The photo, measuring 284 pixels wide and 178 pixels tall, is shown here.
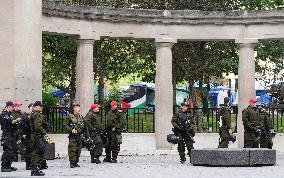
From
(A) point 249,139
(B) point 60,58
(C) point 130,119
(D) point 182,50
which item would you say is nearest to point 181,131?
(A) point 249,139

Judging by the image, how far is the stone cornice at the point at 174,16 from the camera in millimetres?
30428

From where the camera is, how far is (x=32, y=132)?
20.5 meters

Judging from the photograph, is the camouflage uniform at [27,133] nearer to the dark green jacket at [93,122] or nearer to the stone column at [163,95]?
the dark green jacket at [93,122]

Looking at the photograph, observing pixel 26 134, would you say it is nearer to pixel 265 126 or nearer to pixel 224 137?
pixel 224 137

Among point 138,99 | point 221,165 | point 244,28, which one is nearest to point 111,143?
point 221,165

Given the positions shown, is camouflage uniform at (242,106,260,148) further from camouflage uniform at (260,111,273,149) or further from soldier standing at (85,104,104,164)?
soldier standing at (85,104,104,164)

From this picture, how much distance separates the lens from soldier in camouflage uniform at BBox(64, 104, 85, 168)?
22.5m

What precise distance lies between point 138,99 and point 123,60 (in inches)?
658

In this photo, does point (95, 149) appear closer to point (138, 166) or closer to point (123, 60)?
point (138, 166)

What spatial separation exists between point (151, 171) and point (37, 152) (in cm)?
321

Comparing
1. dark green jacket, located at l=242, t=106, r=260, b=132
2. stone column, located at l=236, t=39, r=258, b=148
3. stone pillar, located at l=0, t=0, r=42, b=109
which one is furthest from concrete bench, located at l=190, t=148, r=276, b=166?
stone column, located at l=236, t=39, r=258, b=148

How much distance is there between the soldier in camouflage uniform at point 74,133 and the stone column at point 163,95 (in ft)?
28.8

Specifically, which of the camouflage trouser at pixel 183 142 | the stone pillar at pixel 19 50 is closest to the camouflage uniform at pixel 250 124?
the camouflage trouser at pixel 183 142

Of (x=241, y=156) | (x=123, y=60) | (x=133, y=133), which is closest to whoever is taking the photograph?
(x=241, y=156)
